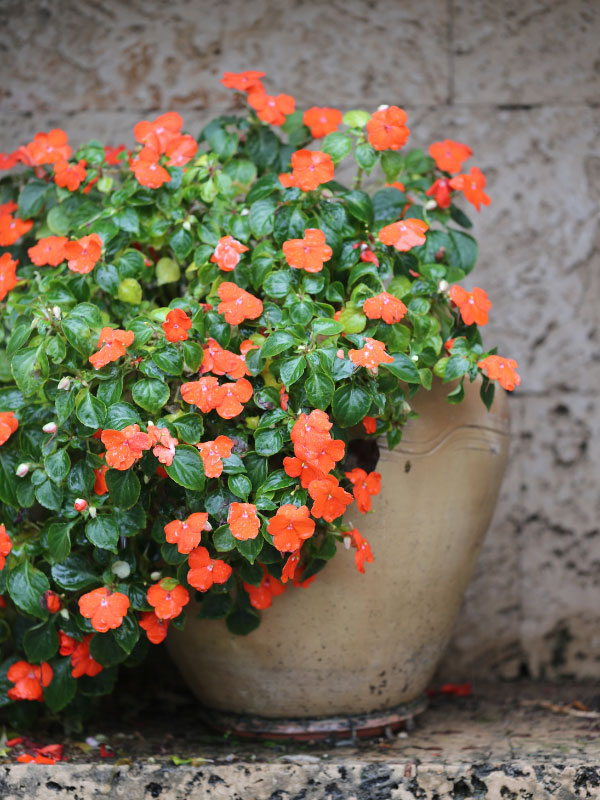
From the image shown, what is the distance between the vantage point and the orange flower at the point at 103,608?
1160 millimetres

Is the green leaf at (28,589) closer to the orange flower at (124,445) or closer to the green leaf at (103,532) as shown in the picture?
the green leaf at (103,532)

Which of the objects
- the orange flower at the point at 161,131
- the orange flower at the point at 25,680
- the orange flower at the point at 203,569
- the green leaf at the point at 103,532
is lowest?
the orange flower at the point at 25,680

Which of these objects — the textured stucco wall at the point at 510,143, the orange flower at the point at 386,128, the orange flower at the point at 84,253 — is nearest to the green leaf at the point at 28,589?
the orange flower at the point at 84,253

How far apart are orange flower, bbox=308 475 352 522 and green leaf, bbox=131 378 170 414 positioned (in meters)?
0.23

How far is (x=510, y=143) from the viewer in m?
1.96

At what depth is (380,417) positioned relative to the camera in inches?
50.2

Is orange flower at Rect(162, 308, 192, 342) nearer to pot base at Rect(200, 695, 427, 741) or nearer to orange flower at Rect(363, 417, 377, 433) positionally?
orange flower at Rect(363, 417, 377, 433)

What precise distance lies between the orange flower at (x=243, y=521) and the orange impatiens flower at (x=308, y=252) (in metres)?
0.35

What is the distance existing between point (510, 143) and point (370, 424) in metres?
1.01

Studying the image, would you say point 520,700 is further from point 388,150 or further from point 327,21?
point 327,21

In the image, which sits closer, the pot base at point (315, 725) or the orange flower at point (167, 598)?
the orange flower at point (167, 598)

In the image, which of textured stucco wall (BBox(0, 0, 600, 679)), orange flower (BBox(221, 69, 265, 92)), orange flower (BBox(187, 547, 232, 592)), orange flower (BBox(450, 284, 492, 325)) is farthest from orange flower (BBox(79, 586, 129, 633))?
textured stucco wall (BBox(0, 0, 600, 679))

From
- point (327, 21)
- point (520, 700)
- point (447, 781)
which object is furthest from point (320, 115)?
point (520, 700)

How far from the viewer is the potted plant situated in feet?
3.77
